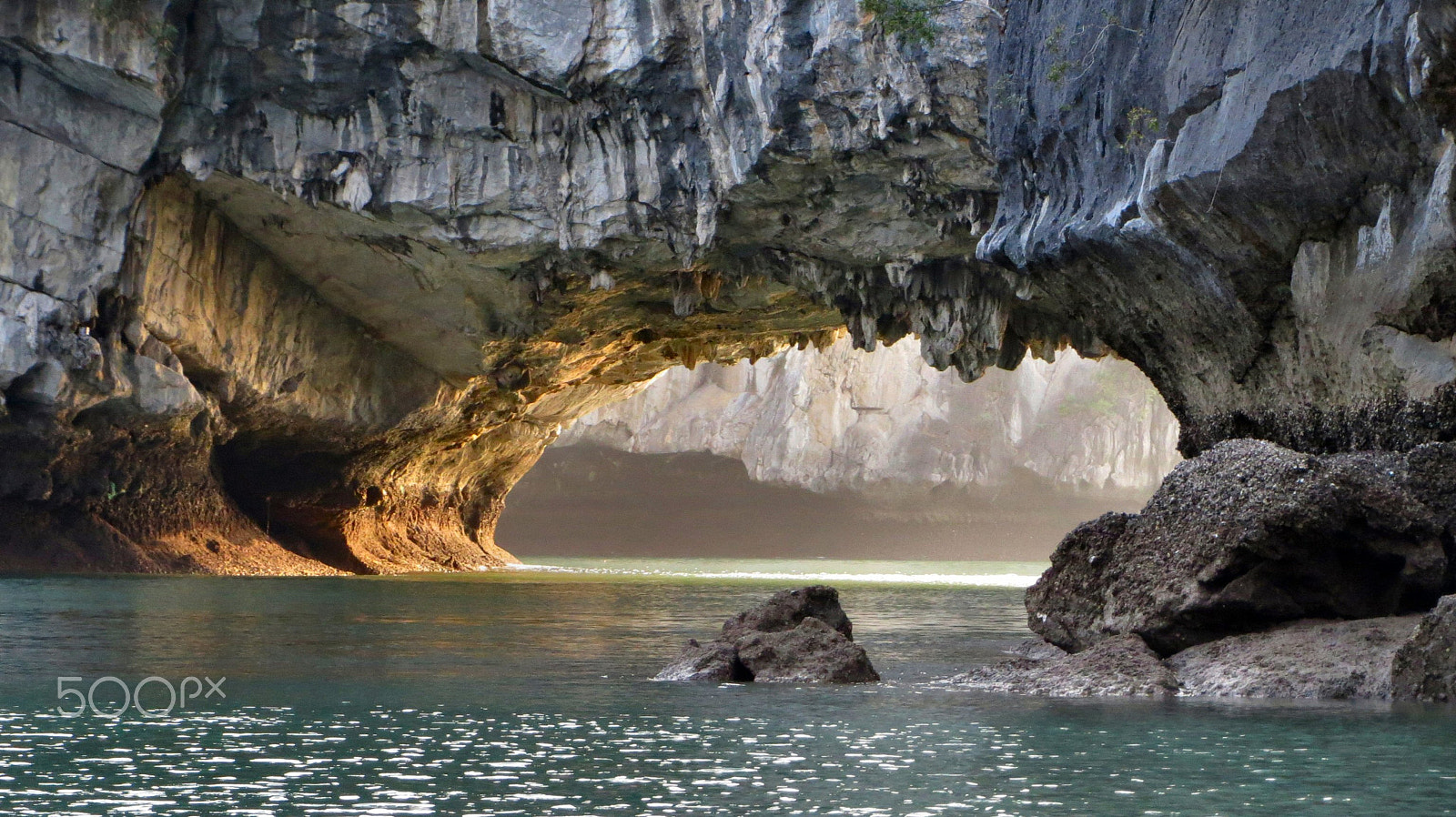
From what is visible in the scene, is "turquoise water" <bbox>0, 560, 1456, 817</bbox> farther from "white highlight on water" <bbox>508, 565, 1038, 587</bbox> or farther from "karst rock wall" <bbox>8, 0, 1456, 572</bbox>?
"white highlight on water" <bbox>508, 565, 1038, 587</bbox>

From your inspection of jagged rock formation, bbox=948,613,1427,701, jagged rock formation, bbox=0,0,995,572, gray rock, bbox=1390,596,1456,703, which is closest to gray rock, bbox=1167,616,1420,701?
jagged rock formation, bbox=948,613,1427,701

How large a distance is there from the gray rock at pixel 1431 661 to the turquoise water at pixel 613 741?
39 cm

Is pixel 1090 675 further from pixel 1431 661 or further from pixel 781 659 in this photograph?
pixel 781 659

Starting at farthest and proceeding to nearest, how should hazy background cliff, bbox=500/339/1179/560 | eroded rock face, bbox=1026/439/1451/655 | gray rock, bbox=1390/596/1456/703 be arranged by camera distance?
1. hazy background cliff, bbox=500/339/1179/560
2. eroded rock face, bbox=1026/439/1451/655
3. gray rock, bbox=1390/596/1456/703

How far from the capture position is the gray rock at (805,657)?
420 inches

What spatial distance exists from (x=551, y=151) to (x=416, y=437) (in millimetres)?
12199

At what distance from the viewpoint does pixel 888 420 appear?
50.2 meters

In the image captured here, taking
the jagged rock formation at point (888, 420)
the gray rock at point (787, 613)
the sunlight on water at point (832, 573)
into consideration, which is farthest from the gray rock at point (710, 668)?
the jagged rock formation at point (888, 420)

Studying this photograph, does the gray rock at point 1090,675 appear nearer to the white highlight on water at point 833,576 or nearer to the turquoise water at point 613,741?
the turquoise water at point 613,741

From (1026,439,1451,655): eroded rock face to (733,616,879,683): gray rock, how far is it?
2.15 m

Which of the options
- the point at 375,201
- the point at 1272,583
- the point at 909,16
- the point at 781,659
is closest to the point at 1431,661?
the point at 1272,583

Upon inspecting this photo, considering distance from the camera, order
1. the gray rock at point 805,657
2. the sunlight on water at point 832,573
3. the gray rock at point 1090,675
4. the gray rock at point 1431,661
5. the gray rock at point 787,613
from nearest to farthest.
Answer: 1. the gray rock at point 1431,661
2. the gray rock at point 1090,675
3. the gray rock at point 805,657
4. the gray rock at point 787,613
5. the sunlight on water at point 832,573

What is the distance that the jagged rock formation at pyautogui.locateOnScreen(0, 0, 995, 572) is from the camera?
18.6 metres

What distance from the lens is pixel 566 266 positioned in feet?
74.7
